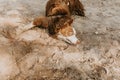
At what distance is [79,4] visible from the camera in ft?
18.2

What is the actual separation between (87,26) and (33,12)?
1.05m

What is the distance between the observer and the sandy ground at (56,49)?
3992 millimetres

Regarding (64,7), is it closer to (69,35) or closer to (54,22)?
(54,22)

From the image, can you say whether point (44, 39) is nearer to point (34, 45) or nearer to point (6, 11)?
point (34, 45)

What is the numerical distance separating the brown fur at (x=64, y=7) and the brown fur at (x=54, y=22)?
150 mm

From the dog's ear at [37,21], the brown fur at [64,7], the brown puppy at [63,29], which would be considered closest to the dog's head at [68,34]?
the brown puppy at [63,29]

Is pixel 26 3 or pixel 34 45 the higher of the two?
pixel 26 3

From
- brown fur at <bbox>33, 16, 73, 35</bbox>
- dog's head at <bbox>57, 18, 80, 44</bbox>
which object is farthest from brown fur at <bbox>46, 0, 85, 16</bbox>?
dog's head at <bbox>57, 18, 80, 44</bbox>

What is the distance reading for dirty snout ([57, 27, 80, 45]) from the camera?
4613 mm

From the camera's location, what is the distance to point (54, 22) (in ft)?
15.8

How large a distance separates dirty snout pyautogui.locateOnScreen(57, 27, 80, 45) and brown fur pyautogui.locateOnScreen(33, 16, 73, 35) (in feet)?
0.22

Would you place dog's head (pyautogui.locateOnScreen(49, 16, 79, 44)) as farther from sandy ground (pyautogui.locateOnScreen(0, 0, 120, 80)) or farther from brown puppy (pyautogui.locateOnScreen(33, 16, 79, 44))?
sandy ground (pyautogui.locateOnScreen(0, 0, 120, 80))

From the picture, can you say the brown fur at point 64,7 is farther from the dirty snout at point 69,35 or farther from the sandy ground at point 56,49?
the dirty snout at point 69,35

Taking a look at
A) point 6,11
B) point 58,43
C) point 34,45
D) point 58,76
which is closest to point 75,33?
point 58,43
